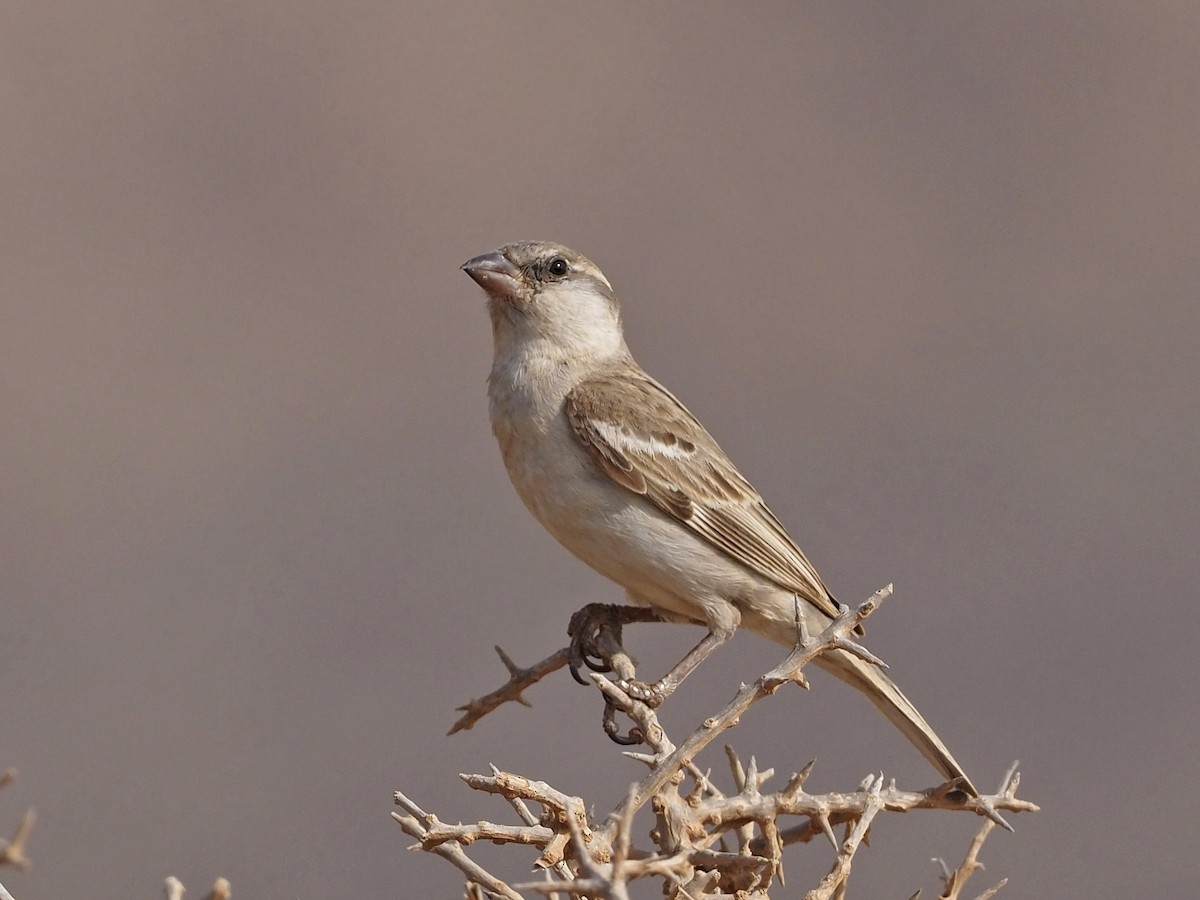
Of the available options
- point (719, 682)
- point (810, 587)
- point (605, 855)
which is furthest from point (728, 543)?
point (719, 682)

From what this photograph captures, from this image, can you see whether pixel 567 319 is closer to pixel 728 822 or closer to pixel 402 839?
pixel 728 822

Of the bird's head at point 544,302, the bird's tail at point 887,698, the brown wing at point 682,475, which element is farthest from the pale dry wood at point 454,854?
the bird's head at point 544,302

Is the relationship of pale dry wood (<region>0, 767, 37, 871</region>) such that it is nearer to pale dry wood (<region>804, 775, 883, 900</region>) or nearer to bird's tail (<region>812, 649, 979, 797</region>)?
pale dry wood (<region>804, 775, 883, 900</region>)

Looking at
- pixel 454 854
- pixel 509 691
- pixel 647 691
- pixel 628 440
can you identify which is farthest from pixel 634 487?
pixel 454 854

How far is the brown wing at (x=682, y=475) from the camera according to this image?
462 centimetres

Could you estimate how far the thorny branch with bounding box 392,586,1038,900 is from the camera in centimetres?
245

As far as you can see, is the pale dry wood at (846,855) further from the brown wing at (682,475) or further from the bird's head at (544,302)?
the bird's head at (544,302)

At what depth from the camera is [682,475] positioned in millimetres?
4770

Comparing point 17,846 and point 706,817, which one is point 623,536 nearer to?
point 706,817

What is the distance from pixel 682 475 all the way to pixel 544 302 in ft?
2.57

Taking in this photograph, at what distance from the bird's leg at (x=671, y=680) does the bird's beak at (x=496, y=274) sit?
53.3 inches

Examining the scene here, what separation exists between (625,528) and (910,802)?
1715 mm

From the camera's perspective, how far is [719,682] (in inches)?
350

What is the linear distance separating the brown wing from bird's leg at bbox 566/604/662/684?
13.1 inches
